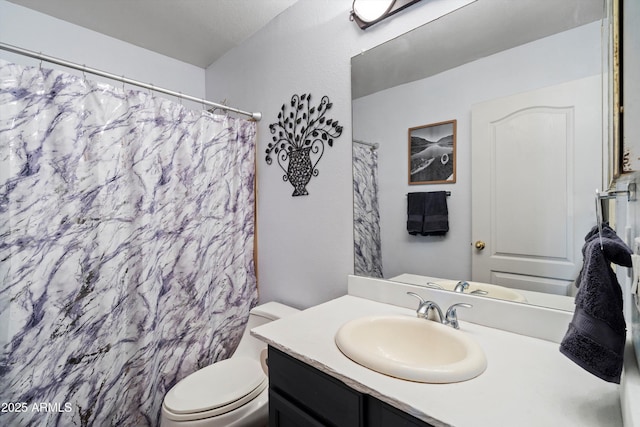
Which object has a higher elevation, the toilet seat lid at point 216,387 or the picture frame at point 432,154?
the picture frame at point 432,154

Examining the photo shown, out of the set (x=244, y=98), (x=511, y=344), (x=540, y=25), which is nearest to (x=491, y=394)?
(x=511, y=344)

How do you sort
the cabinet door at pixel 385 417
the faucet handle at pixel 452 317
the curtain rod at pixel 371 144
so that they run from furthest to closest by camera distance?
1. the curtain rod at pixel 371 144
2. the faucet handle at pixel 452 317
3. the cabinet door at pixel 385 417

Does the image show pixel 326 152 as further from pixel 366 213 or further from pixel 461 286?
pixel 461 286

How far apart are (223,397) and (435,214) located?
1.22 m

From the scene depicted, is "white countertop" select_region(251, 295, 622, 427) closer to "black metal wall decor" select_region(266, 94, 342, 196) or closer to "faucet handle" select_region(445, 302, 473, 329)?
"faucet handle" select_region(445, 302, 473, 329)

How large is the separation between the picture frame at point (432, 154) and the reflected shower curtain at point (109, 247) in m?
1.14

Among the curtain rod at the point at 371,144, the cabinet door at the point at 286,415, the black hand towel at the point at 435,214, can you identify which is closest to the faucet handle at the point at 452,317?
the black hand towel at the point at 435,214

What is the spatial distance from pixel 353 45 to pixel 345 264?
1088 millimetres

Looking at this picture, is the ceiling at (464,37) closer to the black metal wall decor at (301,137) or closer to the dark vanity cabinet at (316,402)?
the black metal wall decor at (301,137)

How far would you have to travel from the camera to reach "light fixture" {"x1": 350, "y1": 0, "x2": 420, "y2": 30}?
4.15 ft

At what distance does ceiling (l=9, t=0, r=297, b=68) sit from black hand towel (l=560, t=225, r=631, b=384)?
1.85 meters

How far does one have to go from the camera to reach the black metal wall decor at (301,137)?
1.55 metres

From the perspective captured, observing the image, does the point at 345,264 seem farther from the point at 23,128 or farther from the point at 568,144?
the point at 23,128

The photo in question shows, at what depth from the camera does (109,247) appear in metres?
1.40
